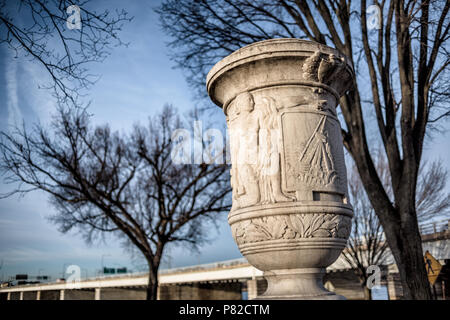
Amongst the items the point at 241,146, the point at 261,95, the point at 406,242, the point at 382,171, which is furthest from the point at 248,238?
the point at 382,171

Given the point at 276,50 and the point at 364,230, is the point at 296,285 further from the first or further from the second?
the point at 364,230

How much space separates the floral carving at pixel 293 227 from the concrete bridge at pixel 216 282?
1348 cm

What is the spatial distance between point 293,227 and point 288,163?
699 mm

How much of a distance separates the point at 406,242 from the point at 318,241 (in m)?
3.90

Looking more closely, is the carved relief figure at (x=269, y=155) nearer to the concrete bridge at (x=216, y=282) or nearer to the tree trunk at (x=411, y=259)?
the tree trunk at (x=411, y=259)

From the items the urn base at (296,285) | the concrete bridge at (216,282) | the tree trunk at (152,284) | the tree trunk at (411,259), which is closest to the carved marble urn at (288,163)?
the urn base at (296,285)

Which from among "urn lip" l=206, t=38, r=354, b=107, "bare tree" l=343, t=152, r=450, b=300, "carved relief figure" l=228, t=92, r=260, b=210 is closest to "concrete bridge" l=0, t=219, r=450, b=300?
"bare tree" l=343, t=152, r=450, b=300

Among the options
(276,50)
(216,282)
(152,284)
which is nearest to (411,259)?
(276,50)

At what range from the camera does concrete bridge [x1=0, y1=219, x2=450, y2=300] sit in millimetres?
20531

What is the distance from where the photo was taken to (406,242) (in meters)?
6.84

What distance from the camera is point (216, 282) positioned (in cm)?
3447

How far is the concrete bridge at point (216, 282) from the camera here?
20.5 metres

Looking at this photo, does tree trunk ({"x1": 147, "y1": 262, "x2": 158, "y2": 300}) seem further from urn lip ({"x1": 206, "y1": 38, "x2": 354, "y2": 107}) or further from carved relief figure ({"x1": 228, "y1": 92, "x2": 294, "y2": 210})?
urn lip ({"x1": 206, "y1": 38, "x2": 354, "y2": 107})

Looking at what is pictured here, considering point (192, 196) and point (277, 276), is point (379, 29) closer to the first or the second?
point (277, 276)
